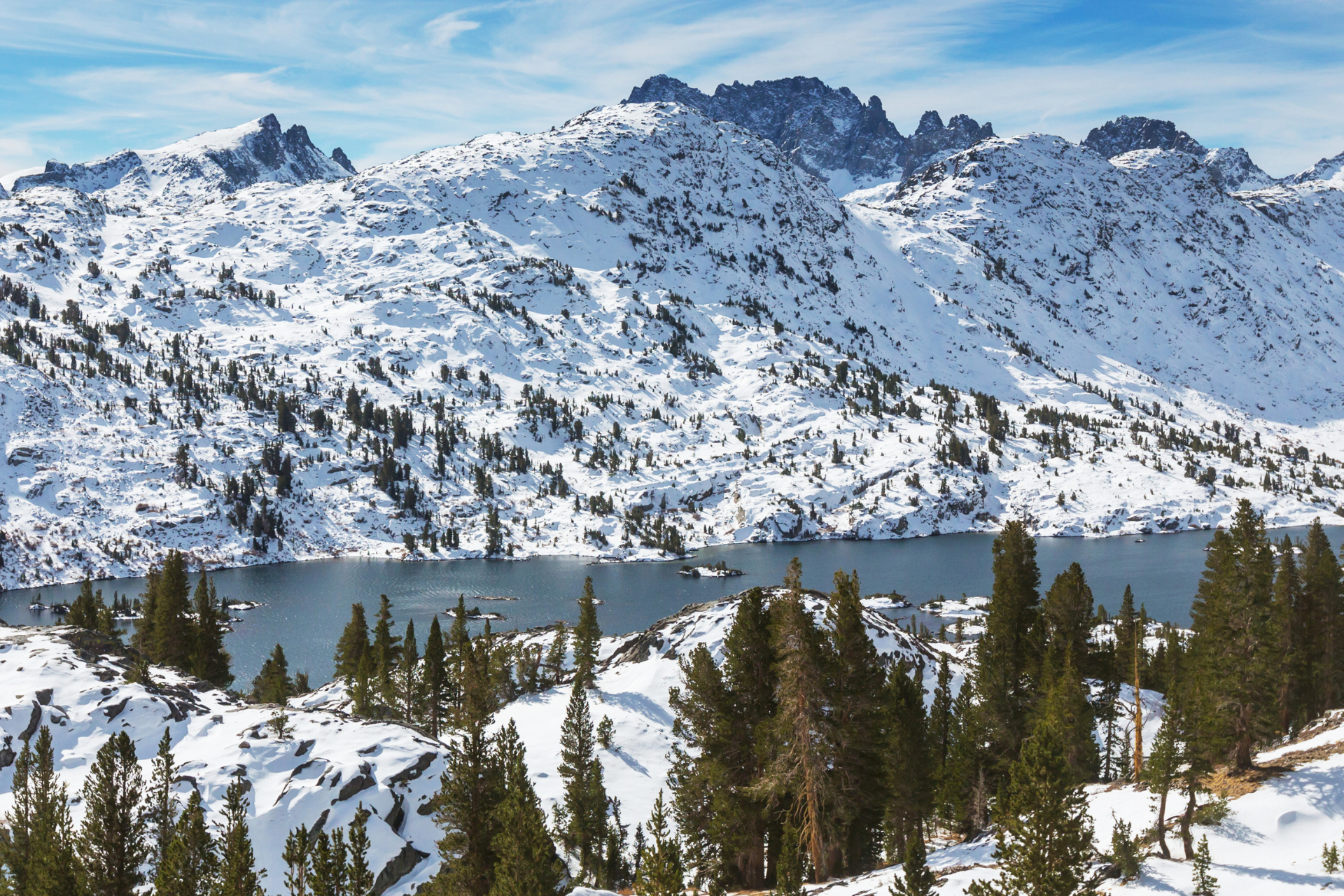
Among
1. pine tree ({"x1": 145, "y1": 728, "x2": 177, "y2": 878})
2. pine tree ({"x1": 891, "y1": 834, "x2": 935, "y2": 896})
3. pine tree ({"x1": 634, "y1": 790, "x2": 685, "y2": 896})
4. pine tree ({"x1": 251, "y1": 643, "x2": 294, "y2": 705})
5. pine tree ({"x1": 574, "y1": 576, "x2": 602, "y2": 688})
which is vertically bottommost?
pine tree ({"x1": 251, "y1": 643, "x2": 294, "y2": 705})

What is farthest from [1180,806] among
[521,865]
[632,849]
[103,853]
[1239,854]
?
[103,853]

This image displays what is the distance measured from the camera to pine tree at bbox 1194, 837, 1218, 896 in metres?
28.6

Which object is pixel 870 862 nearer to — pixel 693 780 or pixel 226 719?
pixel 693 780

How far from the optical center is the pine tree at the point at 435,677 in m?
86.7

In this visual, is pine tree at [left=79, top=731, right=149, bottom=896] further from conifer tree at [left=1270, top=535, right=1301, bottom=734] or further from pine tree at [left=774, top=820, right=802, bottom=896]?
conifer tree at [left=1270, top=535, right=1301, bottom=734]

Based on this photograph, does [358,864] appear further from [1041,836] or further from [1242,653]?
[1242,653]

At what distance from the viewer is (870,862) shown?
2078 inches

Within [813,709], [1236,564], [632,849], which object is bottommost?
[632,849]

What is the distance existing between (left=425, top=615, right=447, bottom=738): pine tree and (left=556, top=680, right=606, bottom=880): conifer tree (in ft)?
91.5

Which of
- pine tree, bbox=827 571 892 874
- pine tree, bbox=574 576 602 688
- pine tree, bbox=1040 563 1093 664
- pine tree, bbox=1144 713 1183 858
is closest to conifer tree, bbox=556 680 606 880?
pine tree, bbox=574 576 602 688

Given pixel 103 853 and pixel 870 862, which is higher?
pixel 103 853

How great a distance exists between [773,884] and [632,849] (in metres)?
25.4

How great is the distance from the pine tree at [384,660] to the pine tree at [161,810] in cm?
4522

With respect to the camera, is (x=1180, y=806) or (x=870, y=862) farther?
(x=870, y=862)
